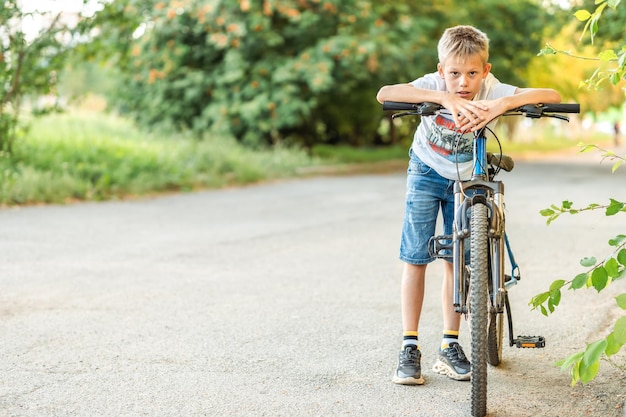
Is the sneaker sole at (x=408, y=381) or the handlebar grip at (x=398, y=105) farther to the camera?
the sneaker sole at (x=408, y=381)

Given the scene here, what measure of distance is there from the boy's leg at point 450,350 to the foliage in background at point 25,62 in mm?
9190

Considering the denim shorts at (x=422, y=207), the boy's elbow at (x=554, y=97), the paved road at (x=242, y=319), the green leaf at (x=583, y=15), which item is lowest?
the paved road at (x=242, y=319)

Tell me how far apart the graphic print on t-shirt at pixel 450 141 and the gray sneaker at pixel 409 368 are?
3.24 ft

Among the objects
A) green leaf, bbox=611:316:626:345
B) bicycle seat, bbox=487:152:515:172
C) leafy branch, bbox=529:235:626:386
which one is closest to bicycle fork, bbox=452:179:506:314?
bicycle seat, bbox=487:152:515:172

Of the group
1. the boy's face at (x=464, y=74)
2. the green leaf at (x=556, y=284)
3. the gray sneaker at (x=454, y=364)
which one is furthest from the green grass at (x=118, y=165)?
the green leaf at (x=556, y=284)

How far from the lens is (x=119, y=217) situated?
1171 cm

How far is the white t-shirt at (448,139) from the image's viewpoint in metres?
4.38

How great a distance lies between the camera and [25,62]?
525 inches

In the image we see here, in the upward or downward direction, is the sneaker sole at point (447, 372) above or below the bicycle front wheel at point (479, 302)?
below

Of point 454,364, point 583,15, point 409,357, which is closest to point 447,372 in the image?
point 454,364

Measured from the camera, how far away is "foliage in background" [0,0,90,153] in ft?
41.8

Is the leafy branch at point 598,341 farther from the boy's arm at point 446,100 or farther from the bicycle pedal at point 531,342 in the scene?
the boy's arm at point 446,100

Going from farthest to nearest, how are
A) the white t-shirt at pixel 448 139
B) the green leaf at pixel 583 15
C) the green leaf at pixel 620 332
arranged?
the white t-shirt at pixel 448 139 < the green leaf at pixel 583 15 < the green leaf at pixel 620 332

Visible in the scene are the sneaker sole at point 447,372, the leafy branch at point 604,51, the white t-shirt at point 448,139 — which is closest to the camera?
the leafy branch at point 604,51
